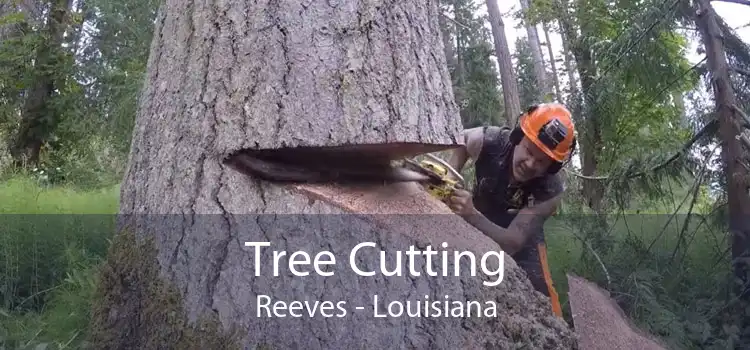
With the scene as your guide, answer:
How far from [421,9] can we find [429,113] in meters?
0.38

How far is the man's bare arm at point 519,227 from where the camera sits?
8.59 feet

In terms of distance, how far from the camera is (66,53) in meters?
8.57

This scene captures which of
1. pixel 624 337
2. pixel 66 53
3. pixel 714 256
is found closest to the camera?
pixel 624 337

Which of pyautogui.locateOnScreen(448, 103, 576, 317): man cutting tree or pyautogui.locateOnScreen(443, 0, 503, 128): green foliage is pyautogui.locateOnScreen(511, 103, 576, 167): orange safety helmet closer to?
pyautogui.locateOnScreen(448, 103, 576, 317): man cutting tree

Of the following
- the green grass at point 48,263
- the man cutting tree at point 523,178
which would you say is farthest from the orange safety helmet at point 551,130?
the green grass at point 48,263

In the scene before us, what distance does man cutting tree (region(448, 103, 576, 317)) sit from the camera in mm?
2732

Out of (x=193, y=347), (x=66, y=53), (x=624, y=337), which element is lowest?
(x=624, y=337)

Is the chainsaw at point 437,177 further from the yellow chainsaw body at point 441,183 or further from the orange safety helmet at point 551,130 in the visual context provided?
the orange safety helmet at point 551,130

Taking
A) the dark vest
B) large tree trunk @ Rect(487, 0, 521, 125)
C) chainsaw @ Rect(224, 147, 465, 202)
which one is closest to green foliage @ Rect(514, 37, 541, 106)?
large tree trunk @ Rect(487, 0, 521, 125)

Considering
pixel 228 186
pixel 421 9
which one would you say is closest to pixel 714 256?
pixel 421 9

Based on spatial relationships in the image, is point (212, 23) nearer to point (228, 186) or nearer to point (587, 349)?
point (228, 186)

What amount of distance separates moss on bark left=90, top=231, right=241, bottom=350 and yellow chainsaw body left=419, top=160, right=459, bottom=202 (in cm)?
81

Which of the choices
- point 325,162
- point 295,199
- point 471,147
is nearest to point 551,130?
point 471,147

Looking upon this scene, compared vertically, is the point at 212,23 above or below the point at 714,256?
above
